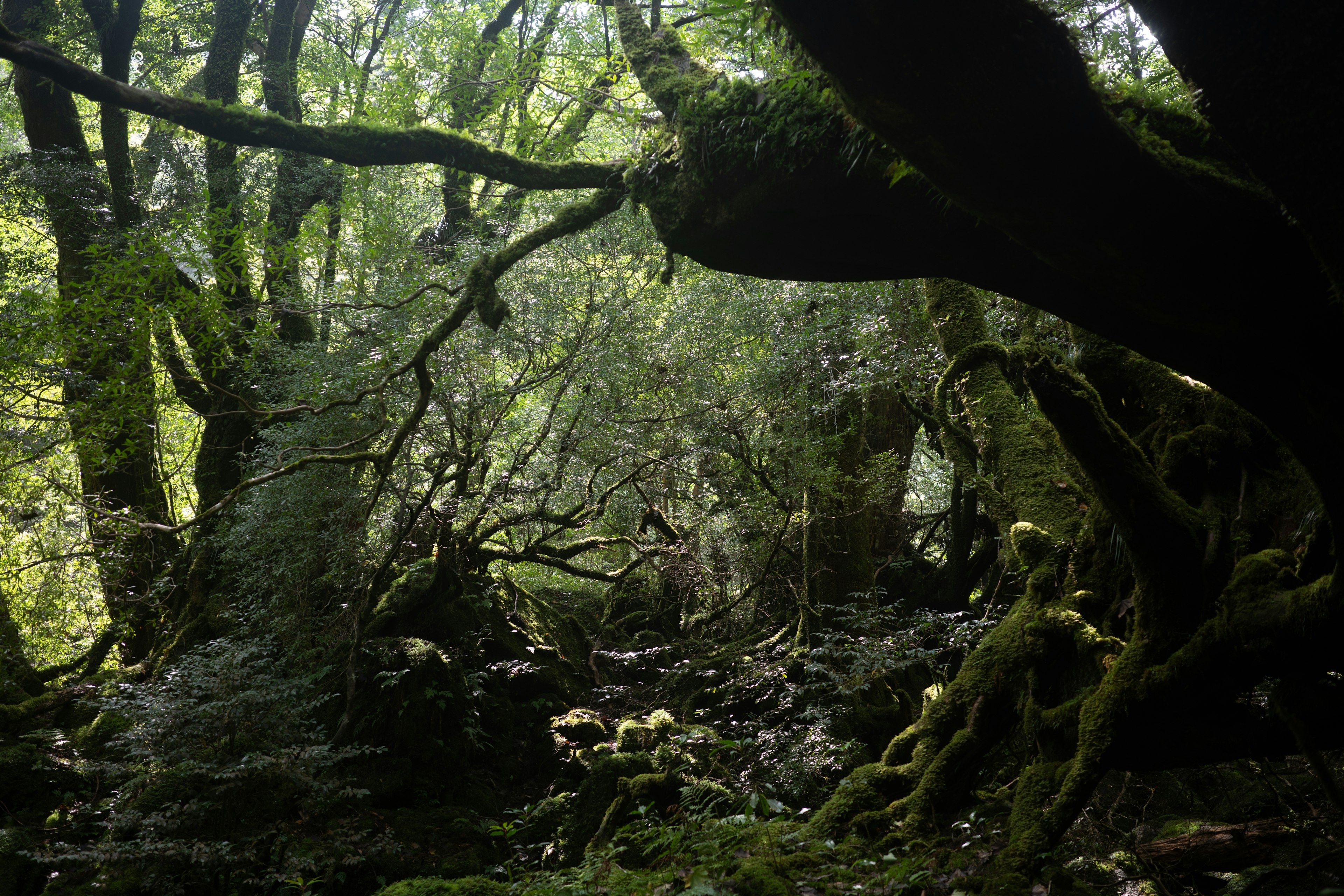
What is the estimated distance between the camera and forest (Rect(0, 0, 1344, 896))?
Answer: 2.14m

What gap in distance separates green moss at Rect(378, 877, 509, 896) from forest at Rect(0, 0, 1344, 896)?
0.13 feet

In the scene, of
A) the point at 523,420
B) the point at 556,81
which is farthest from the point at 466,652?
the point at 556,81

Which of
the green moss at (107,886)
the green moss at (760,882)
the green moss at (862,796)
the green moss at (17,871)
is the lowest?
the green moss at (862,796)

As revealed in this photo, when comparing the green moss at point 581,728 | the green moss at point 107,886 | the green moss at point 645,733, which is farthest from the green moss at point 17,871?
the green moss at point 645,733

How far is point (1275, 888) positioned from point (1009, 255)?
11.1 feet

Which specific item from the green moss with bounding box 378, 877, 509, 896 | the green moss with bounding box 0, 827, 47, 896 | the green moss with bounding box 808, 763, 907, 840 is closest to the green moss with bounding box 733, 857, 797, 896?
the green moss with bounding box 808, 763, 907, 840

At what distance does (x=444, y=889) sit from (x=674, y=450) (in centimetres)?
618

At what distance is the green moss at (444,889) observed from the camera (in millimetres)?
3721

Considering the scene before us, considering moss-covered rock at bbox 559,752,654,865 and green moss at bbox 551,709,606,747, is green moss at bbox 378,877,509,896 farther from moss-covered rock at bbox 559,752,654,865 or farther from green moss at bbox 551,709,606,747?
green moss at bbox 551,709,606,747

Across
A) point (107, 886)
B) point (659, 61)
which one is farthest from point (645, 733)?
point (659, 61)

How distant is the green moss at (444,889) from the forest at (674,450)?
0.04m

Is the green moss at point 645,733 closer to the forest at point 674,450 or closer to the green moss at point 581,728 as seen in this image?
the forest at point 674,450

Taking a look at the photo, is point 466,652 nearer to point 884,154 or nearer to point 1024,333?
point 1024,333

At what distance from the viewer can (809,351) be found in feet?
27.7
